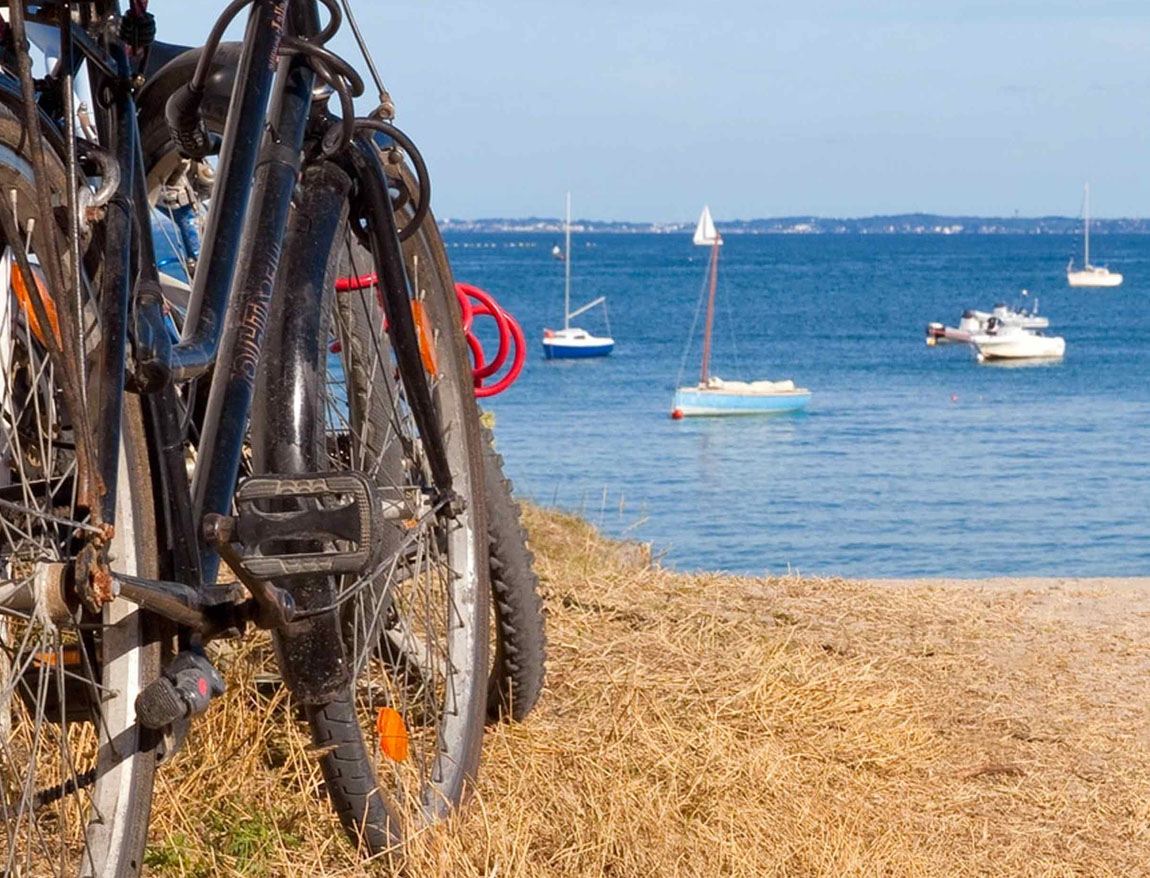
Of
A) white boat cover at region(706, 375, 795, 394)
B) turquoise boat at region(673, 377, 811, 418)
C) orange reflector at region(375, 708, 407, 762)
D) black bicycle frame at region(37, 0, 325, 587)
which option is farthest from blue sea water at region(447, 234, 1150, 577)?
black bicycle frame at region(37, 0, 325, 587)

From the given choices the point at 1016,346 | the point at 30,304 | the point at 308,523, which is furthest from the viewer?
the point at 1016,346

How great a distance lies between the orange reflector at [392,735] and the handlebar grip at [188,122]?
1.01 meters

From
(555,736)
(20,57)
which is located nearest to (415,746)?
(555,736)

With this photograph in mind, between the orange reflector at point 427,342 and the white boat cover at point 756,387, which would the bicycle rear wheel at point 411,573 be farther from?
the white boat cover at point 756,387

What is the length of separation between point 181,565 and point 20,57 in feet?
2.38

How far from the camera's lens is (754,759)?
3.64 metres

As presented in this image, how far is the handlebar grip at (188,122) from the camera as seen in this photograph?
2.90 meters

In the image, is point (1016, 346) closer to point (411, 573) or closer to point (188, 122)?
point (411, 573)

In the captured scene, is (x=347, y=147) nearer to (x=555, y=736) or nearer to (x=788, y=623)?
(x=555, y=736)

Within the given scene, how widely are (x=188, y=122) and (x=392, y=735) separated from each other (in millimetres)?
1098

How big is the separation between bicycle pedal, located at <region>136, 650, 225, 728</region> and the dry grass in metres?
0.66

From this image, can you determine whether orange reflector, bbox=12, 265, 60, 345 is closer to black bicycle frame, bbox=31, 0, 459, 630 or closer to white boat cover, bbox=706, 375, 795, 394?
black bicycle frame, bbox=31, 0, 459, 630

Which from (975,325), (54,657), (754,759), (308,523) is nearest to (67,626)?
(54,657)

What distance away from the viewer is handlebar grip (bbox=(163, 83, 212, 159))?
2896 mm
